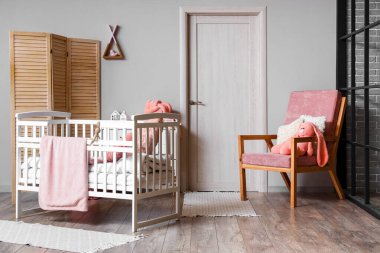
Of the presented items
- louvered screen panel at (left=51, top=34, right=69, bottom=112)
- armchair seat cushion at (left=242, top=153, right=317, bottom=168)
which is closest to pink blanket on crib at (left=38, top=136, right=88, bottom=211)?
louvered screen panel at (left=51, top=34, right=69, bottom=112)

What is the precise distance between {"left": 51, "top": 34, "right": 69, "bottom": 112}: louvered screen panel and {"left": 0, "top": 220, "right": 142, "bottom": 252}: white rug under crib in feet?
4.91

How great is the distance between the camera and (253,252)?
2902 millimetres

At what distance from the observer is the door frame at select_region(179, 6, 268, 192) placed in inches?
197

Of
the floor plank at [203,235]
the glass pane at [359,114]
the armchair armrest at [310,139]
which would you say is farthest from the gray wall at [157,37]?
the floor plank at [203,235]

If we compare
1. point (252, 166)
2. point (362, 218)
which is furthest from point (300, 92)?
point (362, 218)

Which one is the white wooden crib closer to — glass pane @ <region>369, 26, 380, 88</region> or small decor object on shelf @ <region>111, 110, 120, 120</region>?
small decor object on shelf @ <region>111, 110, 120, 120</region>

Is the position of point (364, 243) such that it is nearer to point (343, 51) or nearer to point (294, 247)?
point (294, 247)

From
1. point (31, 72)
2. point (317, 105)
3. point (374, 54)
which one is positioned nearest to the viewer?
point (31, 72)

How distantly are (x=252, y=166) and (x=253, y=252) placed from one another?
1.60 m

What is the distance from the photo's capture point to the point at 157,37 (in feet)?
16.6

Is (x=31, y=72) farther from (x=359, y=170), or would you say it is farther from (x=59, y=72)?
(x=359, y=170)

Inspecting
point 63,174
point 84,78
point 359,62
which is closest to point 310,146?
point 359,62

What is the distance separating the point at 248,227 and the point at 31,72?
7.87ft

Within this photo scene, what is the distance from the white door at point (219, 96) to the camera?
5.12 metres
